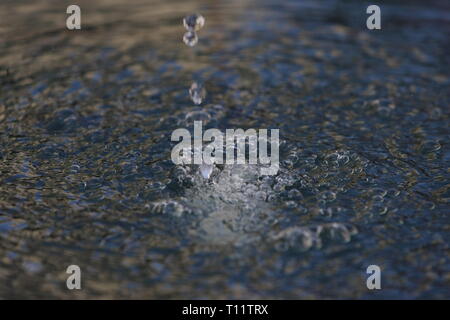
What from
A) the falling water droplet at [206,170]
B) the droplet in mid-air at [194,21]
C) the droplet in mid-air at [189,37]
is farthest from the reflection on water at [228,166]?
the droplet in mid-air at [194,21]

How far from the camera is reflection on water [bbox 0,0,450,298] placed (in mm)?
2799

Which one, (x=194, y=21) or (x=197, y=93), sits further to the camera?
(x=197, y=93)

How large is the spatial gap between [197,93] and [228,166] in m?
0.91

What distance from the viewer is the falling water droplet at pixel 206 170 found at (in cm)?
353

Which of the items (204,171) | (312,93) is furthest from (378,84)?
(204,171)

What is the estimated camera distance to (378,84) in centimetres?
458

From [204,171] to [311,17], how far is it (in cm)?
265

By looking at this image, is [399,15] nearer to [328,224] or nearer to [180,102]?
[180,102]

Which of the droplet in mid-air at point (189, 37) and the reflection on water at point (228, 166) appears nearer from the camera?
the reflection on water at point (228, 166)

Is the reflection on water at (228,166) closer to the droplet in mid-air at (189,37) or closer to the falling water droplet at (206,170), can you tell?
the falling water droplet at (206,170)

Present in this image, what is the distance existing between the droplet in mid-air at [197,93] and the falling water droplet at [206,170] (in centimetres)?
82

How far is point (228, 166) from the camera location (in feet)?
11.9

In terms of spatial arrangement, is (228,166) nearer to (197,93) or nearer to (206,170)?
(206,170)

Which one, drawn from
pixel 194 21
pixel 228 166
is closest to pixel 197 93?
pixel 194 21
